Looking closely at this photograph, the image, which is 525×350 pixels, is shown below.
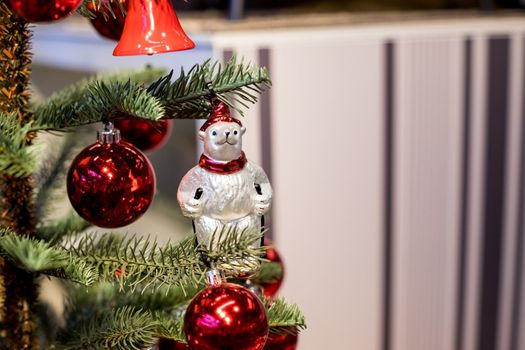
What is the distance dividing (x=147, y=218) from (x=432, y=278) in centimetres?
52

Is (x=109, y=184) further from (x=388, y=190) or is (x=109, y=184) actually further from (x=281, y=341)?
(x=388, y=190)

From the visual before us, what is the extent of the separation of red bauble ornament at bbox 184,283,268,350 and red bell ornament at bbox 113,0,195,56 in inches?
7.0

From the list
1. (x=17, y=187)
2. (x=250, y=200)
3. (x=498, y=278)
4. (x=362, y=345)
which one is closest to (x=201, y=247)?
(x=250, y=200)

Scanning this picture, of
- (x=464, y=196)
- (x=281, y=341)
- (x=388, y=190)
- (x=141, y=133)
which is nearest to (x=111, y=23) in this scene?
(x=141, y=133)

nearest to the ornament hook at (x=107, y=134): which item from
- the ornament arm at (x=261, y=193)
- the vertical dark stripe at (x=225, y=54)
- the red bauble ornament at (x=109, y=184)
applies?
the red bauble ornament at (x=109, y=184)

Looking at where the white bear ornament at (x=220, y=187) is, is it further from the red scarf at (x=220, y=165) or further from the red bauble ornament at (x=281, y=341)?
the red bauble ornament at (x=281, y=341)

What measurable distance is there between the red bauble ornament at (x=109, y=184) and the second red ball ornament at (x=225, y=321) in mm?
92

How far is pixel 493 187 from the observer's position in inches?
41.7

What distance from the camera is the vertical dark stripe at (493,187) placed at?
102 cm

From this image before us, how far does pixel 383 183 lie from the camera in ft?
3.33

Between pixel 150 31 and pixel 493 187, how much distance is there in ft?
2.38

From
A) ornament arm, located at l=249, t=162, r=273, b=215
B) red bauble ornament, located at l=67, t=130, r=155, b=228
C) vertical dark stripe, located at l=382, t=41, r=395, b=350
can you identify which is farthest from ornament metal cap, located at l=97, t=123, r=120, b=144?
vertical dark stripe, located at l=382, t=41, r=395, b=350

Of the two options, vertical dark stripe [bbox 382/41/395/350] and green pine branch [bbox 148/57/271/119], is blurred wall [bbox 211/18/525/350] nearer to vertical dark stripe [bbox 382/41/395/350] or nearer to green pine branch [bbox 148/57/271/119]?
vertical dark stripe [bbox 382/41/395/350]

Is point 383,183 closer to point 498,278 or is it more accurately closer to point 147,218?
point 498,278
